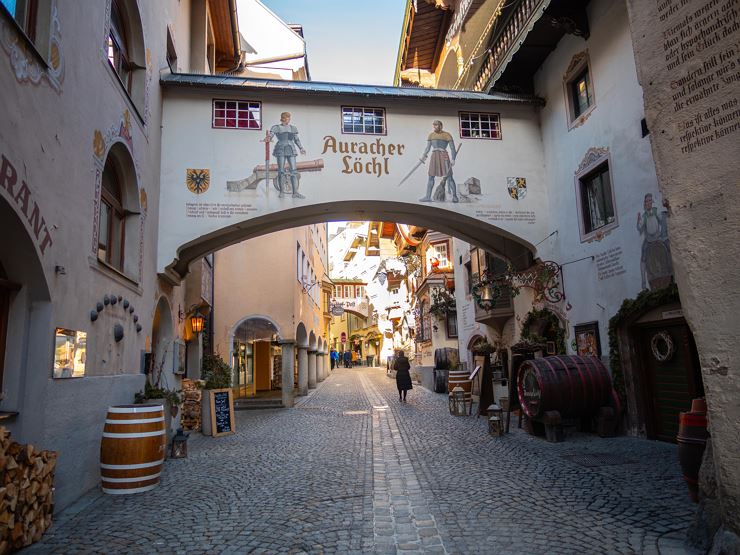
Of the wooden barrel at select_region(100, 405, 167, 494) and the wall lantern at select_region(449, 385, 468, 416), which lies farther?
the wall lantern at select_region(449, 385, 468, 416)

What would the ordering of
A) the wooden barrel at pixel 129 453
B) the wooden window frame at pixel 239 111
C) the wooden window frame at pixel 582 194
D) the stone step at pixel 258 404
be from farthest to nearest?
the stone step at pixel 258 404 → the wooden window frame at pixel 239 111 → the wooden window frame at pixel 582 194 → the wooden barrel at pixel 129 453

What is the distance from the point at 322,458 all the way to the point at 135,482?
270 cm

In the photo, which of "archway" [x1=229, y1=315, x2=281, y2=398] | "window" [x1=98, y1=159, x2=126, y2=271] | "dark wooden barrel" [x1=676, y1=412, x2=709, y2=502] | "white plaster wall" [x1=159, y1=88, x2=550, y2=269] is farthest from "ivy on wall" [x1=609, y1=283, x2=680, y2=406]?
→ "archway" [x1=229, y1=315, x2=281, y2=398]

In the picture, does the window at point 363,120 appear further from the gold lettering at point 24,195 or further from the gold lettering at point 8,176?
the gold lettering at point 8,176

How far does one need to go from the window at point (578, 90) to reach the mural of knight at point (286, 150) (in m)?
5.83

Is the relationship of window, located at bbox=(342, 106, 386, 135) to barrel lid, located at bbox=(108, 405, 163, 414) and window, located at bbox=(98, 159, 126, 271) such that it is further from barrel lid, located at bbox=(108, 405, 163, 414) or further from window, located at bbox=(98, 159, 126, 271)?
barrel lid, located at bbox=(108, 405, 163, 414)

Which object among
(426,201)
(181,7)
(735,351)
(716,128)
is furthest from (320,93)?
(735,351)

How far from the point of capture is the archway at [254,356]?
17141 millimetres

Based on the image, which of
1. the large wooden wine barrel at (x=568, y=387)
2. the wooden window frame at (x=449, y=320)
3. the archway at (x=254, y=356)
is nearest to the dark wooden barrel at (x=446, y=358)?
the wooden window frame at (x=449, y=320)

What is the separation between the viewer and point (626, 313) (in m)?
9.20

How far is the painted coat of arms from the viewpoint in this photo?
1233cm

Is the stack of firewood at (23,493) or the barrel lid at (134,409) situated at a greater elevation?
the barrel lid at (134,409)

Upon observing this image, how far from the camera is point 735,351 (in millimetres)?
3594

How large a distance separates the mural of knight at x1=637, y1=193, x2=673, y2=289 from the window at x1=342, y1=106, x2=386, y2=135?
589 cm
